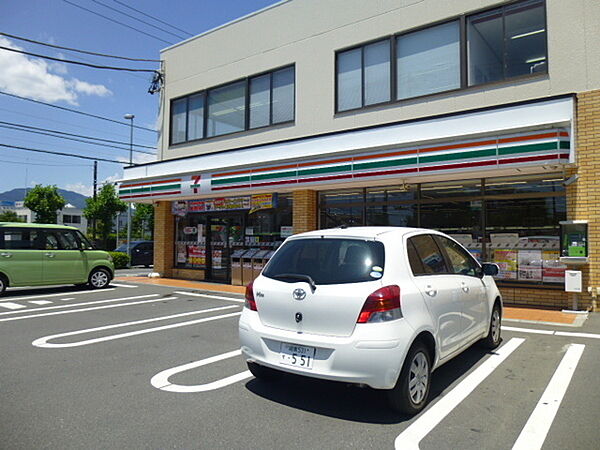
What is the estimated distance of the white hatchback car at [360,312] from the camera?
12.4 ft

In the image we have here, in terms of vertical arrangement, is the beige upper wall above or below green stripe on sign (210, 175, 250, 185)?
above

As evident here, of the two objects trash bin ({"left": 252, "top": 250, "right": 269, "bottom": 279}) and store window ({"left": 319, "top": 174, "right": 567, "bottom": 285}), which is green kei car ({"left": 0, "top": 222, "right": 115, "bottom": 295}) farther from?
store window ({"left": 319, "top": 174, "right": 567, "bottom": 285})

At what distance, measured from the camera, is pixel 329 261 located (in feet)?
14.1

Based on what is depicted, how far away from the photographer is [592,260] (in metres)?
8.93

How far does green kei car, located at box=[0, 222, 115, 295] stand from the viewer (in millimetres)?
11414

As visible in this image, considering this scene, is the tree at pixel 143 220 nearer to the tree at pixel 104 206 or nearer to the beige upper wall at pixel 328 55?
the tree at pixel 104 206

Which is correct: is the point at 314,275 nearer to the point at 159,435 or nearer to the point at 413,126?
the point at 159,435

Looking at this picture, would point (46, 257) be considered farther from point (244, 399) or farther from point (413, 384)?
point (413, 384)

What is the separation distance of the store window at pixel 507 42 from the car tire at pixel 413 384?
8309mm

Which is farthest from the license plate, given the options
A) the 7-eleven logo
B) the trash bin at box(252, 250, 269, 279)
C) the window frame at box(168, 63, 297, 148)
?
the 7-eleven logo

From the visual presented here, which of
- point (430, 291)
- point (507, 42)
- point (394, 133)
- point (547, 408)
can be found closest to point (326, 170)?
point (394, 133)

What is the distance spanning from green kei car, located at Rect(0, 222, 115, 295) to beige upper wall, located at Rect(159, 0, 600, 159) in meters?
5.46

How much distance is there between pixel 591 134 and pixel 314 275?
309 inches

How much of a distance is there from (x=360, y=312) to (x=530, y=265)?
7.70 m
